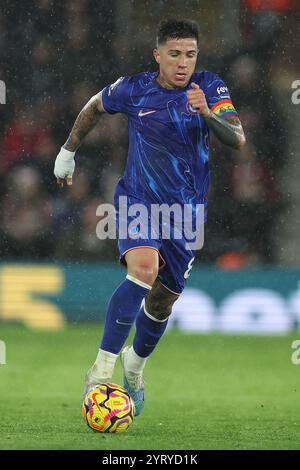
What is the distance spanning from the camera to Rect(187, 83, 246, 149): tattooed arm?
5379mm

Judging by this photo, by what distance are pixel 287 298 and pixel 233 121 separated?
5.10m

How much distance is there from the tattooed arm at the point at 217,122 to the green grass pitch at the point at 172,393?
4.66ft

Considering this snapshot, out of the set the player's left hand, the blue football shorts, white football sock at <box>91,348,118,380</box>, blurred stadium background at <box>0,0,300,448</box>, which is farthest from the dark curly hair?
blurred stadium background at <box>0,0,300,448</box>

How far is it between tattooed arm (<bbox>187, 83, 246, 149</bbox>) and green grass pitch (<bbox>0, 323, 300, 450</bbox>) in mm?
1421

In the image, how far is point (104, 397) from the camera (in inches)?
218

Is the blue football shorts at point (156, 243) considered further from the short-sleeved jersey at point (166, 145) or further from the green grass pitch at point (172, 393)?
the green grass pitch at point (172, 393)

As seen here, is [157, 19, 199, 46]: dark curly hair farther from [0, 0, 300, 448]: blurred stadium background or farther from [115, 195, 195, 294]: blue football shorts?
[0, 0, 300, 448]: blurred stadium background

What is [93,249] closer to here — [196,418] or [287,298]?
[287,298]

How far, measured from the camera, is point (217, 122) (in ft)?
18.1

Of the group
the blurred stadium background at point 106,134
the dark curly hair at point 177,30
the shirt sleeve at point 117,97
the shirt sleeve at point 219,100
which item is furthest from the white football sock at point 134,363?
the blurred stadium background at point 106,134

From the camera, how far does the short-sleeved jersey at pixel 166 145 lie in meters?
5.89
